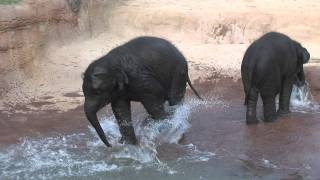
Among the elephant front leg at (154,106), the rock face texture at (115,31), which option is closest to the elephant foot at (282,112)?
the elephant front leg at (154,106)

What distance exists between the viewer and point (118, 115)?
819cm

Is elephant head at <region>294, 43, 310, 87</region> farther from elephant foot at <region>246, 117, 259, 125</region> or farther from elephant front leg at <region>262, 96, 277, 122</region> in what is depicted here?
elephant foot at <region>246, 117, 259, 125</region>

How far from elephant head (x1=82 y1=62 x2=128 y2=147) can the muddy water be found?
608 millimetres

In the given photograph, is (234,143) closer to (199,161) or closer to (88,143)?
(199,161)

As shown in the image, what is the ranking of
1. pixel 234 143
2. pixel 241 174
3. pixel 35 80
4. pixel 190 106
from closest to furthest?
pixel 241 174 → pixel 234 143 → pixel 190 106 → pixel 35 80

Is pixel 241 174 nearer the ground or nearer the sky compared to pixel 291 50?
nearer the ground

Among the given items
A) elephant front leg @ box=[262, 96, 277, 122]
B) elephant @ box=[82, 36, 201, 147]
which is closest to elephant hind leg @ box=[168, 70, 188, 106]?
elephant @ box=[82, 36, 201, 147]

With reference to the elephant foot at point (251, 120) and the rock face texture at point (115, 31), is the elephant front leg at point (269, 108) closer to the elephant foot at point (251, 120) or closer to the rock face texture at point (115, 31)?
the elephant foot at point (251, 120)

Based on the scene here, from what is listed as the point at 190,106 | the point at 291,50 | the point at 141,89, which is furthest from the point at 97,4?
the point at 141,89

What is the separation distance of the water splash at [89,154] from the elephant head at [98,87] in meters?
0.47

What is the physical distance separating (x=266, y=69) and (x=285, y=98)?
84cm

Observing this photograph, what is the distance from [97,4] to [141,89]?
7.99 metres

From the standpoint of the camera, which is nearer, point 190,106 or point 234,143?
point 234,143

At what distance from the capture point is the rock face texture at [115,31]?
11812mm
